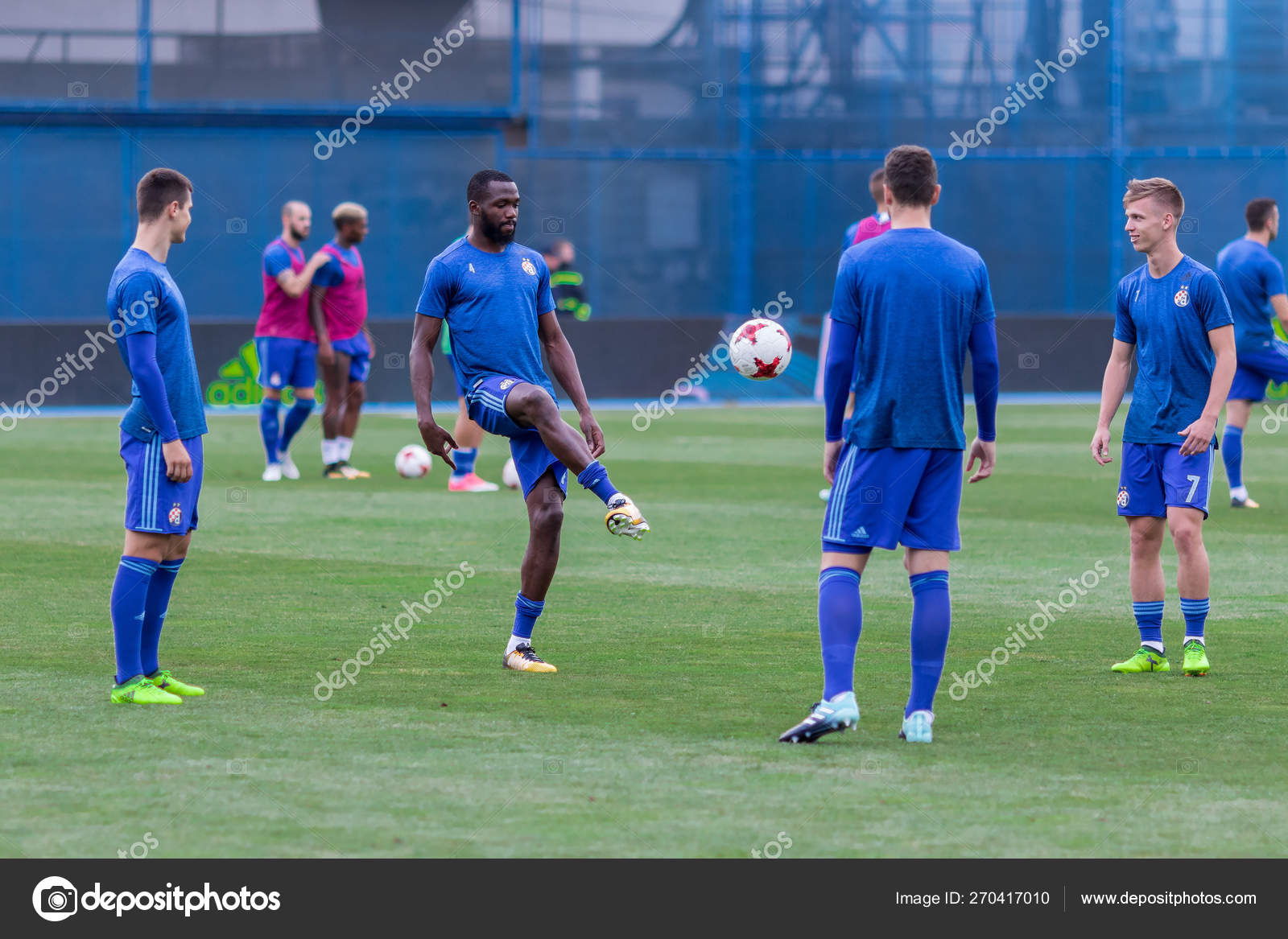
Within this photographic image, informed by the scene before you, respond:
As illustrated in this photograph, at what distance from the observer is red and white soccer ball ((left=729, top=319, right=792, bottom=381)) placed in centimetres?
979

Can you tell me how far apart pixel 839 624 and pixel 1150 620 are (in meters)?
2.19

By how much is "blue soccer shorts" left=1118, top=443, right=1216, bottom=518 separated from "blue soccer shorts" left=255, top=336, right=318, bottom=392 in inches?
414

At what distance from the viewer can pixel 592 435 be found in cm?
790

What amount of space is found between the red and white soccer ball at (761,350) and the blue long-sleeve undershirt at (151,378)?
3.74 m

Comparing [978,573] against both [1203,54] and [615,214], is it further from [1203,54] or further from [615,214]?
[1203,54]

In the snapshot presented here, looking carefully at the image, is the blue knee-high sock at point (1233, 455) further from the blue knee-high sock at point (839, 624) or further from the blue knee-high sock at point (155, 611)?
the blue knee-high sock at point (155, 611)

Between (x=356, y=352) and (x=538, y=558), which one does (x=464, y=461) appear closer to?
(x=356, y=352)

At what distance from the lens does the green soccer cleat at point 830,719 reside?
610 cm

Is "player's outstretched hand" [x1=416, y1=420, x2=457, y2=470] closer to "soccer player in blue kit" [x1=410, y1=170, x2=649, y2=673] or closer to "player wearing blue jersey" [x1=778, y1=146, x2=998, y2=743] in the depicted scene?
"soccer player in blue kit" [x1=410, y1=170, x2=649, y2=673]

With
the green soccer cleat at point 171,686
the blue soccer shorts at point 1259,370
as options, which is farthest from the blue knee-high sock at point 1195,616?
the blue soccer shorts at point 1259,370

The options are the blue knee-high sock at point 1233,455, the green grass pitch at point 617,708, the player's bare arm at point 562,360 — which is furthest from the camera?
the blue knee-high sock at point 1233,455

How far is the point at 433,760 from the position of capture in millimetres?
5895

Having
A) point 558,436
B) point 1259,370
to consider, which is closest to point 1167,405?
point 558,436
